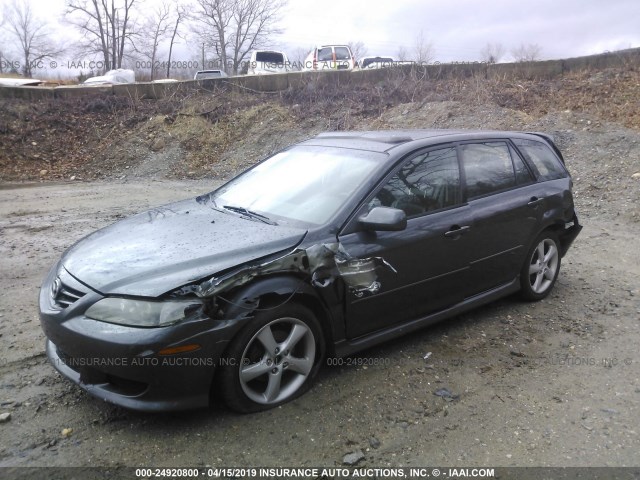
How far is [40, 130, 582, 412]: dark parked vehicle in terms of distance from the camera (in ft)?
9.24

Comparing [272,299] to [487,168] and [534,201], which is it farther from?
[534,201]

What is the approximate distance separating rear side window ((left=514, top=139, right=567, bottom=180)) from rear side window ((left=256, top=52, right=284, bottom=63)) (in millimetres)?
21277

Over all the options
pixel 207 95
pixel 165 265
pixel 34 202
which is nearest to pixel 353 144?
pixel 165 265

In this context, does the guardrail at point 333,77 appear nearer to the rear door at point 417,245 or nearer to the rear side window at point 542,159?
the rear side window at point 542,159

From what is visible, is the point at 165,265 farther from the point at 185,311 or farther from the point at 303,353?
the point at 303,353

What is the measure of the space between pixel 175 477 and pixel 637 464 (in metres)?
2.33

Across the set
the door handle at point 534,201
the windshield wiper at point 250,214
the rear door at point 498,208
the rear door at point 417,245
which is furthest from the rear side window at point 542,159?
the windshield wiper at point 250,214

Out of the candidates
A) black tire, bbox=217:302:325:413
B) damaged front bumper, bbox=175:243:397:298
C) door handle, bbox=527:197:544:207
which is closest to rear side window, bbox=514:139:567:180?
door handle, bbox=527:197:544:207

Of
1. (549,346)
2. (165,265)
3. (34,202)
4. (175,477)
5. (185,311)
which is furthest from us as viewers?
(34,202)

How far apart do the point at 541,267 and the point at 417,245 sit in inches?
71.3

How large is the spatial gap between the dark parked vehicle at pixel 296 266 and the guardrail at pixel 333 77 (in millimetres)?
11199

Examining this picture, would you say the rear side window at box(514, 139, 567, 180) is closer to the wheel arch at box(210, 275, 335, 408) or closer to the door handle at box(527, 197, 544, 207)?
the door handle at box(527, 197, 544, 207)

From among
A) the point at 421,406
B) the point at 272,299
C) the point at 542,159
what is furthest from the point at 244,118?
the point at 421,406

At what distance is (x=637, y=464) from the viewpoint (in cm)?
280
